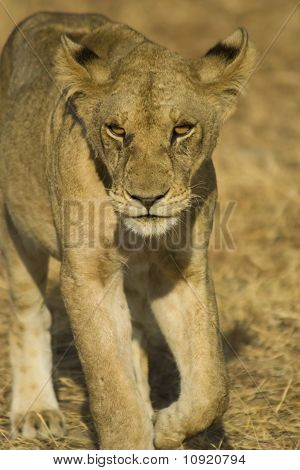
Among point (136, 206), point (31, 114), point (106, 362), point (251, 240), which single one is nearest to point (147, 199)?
point (136, 206)

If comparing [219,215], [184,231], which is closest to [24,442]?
[184,231]

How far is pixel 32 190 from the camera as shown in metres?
5.55

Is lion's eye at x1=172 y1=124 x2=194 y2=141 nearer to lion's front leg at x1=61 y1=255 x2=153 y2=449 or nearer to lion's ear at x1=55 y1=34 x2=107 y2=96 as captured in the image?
lion's ear at x1=55 y1=34 x2=107 y2=96

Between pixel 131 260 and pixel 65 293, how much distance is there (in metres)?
0.33

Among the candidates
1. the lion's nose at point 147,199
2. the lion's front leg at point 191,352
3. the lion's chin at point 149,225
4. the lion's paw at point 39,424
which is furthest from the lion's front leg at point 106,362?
the lion's paw at point 39,424

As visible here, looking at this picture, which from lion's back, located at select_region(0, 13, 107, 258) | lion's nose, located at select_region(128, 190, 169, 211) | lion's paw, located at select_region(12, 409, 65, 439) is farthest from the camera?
lion's paw, located at select_region(12, 409, 65, 439)

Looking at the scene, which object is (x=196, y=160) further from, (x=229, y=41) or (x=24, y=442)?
(x=24, y=442)

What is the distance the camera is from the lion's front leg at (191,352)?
4.66 meters

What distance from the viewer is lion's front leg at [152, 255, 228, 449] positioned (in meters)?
4.66

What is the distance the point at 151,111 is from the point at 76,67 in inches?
20.2

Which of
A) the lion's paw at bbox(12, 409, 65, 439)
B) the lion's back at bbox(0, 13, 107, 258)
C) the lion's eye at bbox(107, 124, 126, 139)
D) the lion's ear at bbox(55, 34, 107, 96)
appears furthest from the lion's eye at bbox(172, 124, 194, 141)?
the lion's paw at bbox(12, 409, 65, 439)

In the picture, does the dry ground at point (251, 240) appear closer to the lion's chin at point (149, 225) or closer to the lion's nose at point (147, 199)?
the lion's chin at point (149, 225)

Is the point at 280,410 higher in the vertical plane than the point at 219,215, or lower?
lower

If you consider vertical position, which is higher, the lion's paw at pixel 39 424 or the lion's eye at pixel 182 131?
the lion's eye at pixel 182 131
